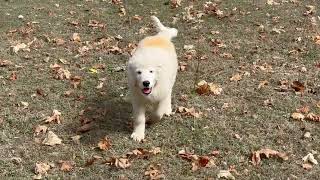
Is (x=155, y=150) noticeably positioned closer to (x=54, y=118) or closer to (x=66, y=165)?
(x=66, y=165)

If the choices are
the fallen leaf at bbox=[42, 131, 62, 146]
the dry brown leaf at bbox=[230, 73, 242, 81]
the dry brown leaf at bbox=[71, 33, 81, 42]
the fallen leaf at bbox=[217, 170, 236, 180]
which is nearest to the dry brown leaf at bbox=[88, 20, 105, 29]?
the dry brown leaf at bbox=[71, 33, 81, 42]

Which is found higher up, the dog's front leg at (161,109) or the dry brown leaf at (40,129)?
the dog's front leg at (161,109)

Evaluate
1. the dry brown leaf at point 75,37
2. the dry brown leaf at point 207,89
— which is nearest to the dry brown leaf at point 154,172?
the dry brown leaf at point 207,89

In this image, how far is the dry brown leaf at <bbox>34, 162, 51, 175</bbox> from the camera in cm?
532

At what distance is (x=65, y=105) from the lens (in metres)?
6.78

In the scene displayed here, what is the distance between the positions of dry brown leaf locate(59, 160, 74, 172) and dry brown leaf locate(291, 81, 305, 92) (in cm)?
327

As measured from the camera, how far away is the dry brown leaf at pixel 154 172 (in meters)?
5.24

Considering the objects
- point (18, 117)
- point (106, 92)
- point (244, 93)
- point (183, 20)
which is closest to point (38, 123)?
point (18, 117)

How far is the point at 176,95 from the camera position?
7.02m

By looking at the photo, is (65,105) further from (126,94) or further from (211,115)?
(211,115)

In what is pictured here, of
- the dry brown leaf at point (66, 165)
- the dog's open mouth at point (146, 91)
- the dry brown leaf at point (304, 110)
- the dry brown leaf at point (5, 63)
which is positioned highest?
the dog's open mouth at point (146, 91)

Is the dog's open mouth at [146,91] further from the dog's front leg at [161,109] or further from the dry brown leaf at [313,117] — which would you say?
the dry brown leaf at [313,117]

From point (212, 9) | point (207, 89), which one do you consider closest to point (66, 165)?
point (207, 89)

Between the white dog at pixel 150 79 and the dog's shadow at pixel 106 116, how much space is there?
0.33m
